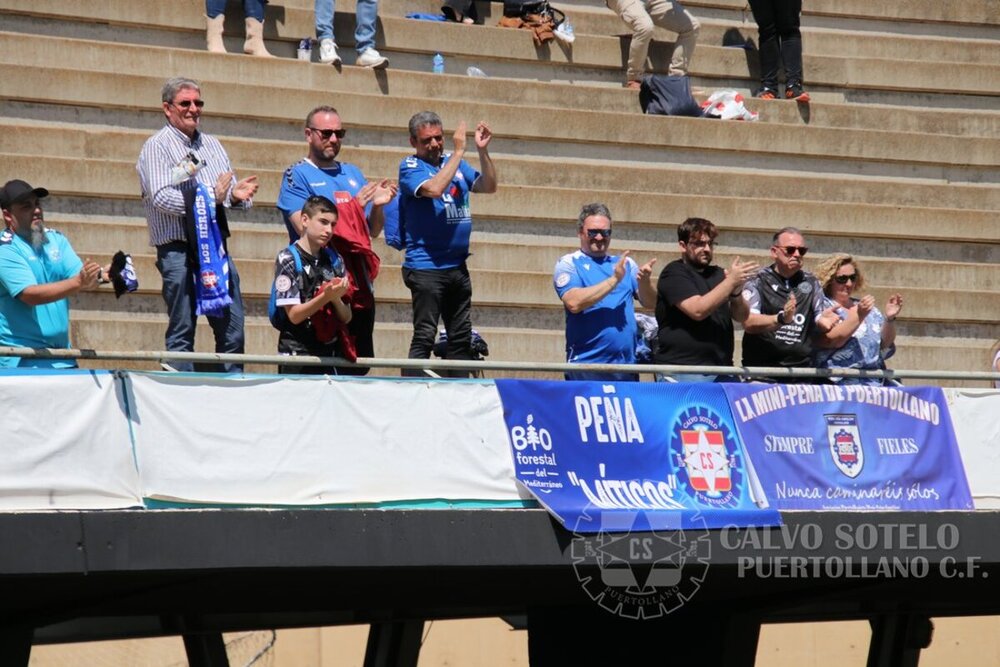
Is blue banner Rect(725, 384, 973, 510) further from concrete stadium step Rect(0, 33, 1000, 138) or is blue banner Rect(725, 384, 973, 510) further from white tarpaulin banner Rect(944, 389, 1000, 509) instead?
concrete stadium step Rect(0, 33, 1000, 138)

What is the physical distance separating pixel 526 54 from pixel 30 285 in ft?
26.2

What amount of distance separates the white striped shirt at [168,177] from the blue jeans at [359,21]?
189 inches

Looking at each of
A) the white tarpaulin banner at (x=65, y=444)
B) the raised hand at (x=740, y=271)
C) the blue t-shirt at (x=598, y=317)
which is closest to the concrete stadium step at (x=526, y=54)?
the blue t-shirt at (x=598, y=317)

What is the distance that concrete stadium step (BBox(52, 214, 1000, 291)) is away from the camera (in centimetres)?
1163

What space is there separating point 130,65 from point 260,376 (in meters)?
6.11

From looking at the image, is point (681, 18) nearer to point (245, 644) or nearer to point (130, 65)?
point (130, 65)

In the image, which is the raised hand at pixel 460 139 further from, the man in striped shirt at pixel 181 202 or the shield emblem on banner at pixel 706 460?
the shield emblem on banner at pixel 706 460

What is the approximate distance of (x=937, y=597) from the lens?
11.7 metres

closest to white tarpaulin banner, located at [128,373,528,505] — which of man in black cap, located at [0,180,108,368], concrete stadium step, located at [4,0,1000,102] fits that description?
man in black cap, located at [0,180,108,368]

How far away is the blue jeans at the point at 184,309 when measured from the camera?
27.9ft

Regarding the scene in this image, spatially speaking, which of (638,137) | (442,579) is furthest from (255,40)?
(442,579)

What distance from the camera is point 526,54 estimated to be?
587 inches

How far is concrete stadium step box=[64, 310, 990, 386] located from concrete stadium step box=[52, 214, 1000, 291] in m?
0.59

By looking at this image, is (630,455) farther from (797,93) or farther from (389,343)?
(797,93)
